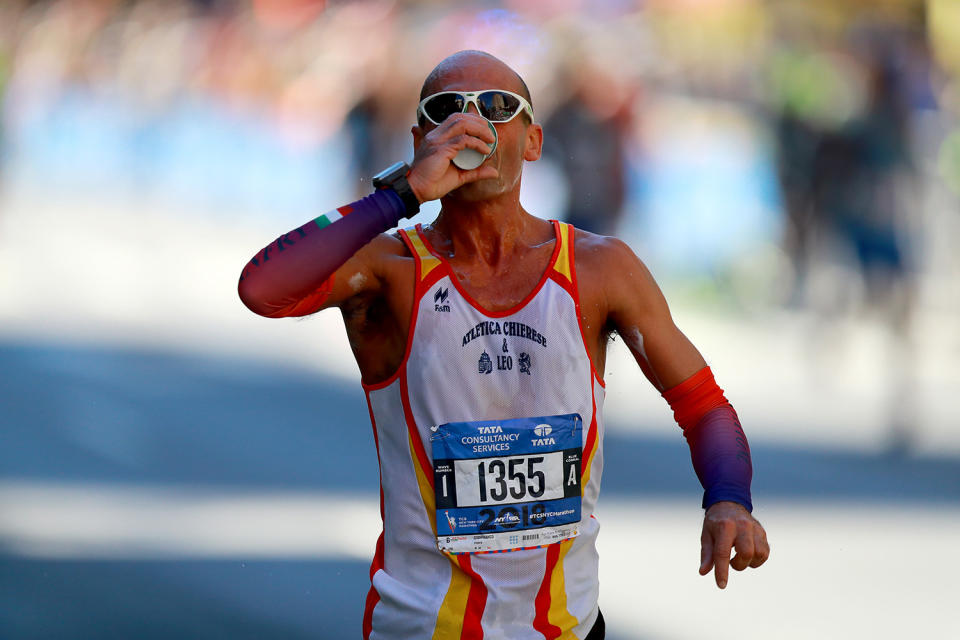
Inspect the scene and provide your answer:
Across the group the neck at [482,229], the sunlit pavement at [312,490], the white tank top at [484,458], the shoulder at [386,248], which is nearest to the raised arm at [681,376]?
the white tank top at [484,458]

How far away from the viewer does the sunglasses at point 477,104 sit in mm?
3023

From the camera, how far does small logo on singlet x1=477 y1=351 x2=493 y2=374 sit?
3.02m

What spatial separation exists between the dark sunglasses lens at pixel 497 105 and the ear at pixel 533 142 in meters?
0.11

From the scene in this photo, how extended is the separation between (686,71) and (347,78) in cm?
765

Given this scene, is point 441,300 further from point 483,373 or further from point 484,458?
point 484,458

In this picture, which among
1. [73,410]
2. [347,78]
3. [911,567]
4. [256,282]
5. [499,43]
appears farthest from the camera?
[347,78]

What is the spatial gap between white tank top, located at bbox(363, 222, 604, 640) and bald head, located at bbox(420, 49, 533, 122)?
39cm

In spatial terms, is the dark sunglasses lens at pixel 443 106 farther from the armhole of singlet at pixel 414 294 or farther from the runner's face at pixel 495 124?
the armhole of singlet at pixel 414 294

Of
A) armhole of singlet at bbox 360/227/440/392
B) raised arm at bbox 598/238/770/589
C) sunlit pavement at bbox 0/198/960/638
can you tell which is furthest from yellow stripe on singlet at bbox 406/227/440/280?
sunlit pavement at bbox 0/198/960/638

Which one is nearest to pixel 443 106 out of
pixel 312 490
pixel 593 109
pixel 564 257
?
pixel 564 257

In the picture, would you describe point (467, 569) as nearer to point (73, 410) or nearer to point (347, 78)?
point (73, 410)

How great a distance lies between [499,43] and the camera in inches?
152

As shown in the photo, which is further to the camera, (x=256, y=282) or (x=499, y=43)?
(x=499, y=43)

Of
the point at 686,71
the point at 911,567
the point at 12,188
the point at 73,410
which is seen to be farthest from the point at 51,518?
the point at 12,188
